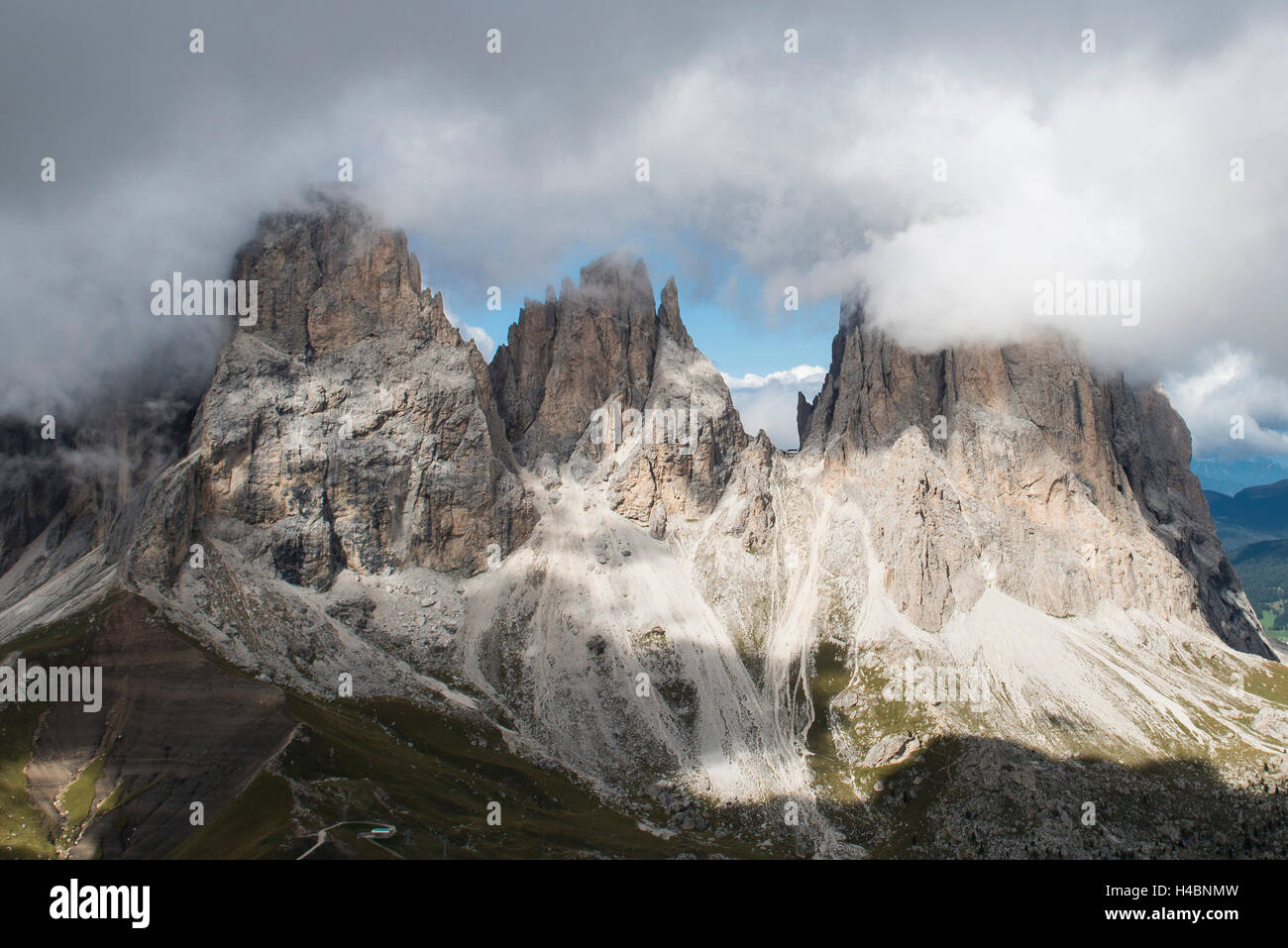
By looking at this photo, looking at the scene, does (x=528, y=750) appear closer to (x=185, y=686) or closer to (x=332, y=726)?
(x=332, y=726)

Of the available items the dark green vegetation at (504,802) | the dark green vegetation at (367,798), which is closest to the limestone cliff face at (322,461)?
the dark green vegetation at (504,802)

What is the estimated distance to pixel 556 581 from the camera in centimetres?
19462

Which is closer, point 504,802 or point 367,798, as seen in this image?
point 367,798

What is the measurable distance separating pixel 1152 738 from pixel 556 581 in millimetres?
123780

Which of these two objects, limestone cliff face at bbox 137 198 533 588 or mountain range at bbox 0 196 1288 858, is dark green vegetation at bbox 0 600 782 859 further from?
limestone cliff face at bbox 137 198 533 588

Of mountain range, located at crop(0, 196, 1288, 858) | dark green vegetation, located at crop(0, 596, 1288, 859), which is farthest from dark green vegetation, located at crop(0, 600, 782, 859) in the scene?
mountain range, located at crop(0, 196, 1288, 858)

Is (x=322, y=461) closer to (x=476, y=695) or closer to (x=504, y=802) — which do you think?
(x=476, y=695)

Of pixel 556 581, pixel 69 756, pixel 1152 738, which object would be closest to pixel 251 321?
pixel 556 581

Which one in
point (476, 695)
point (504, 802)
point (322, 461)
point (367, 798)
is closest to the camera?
point (367, 798)

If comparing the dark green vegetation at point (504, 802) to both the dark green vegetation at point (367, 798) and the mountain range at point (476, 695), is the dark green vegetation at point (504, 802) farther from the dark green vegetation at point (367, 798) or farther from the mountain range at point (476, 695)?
the mountain range at point (476, 695)

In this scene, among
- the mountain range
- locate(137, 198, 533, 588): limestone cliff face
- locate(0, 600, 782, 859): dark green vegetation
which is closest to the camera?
locate(0, 600, 782, 859): dark green vegetation

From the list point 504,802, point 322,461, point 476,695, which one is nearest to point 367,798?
point 504,802

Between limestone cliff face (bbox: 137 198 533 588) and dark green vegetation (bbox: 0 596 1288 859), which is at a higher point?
limestone cliff face (bbox: 137 198 533 588)
